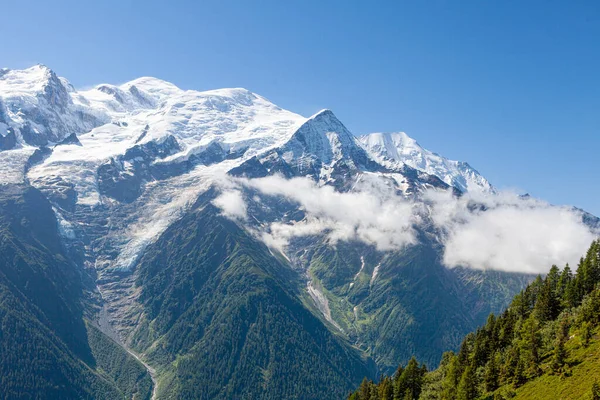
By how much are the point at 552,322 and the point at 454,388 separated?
2975cm

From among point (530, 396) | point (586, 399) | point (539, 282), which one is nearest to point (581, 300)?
point (539, 282)

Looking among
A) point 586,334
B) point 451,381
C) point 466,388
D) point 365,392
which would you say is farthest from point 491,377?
point 365,392

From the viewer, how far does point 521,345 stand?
130 metres

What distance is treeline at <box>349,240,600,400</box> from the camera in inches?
4850

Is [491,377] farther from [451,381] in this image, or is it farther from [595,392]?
[595,392]

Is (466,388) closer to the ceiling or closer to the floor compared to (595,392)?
closer to the floor

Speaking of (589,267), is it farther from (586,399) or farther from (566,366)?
(586,399)

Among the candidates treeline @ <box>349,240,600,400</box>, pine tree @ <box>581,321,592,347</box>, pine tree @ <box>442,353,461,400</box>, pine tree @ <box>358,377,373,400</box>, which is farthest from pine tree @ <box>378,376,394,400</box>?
pine tree @ <box>581,321,592,347</box>

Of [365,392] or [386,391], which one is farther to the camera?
[365,392]

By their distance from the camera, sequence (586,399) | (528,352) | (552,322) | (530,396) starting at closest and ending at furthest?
(586,399)
(530,396)
(528,352)
(552,322)

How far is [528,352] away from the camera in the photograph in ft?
415

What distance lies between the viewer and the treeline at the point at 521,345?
12319 cm

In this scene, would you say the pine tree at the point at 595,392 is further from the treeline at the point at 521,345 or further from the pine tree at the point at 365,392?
the pine tree at the point at 365,392

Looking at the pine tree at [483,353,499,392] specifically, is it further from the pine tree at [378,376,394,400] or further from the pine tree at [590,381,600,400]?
the pine tree at [590,381,600,400]
